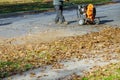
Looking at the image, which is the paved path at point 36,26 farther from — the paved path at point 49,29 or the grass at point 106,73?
the grass at point 106,73

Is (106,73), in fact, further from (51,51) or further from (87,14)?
(87,14)

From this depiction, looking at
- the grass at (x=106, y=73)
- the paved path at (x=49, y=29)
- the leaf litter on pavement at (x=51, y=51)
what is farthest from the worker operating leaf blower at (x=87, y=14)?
the grass at (x=106, y=73)

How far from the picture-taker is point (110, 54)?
12.6 m

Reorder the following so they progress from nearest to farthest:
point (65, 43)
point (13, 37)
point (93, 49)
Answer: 1. point (93, 49)
2. point (65, 43)
3. point (13, 37)

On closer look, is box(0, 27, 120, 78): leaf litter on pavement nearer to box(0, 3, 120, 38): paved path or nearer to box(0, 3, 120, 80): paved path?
box(0, 3, 120, 80): paved path

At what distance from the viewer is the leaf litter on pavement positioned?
11.4m

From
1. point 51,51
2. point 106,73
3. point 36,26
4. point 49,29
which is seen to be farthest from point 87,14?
point 106,73

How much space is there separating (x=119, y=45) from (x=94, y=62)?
106 inches

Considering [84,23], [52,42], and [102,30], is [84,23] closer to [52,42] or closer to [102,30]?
[102,30]

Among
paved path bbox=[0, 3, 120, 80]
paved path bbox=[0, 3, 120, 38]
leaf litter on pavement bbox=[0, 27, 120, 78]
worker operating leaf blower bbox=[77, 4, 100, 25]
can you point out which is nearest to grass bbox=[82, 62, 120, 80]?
paved path bbox=[0, 3, 120, 80]

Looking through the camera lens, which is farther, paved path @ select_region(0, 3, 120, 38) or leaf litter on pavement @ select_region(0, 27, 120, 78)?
paved path @ select_region(0, 3, 120, 38)

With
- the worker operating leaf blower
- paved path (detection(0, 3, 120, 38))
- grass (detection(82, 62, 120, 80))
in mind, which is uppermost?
grass (detection(82, 62, 120, 80))

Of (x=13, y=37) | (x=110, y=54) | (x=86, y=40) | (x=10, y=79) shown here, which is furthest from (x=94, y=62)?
(x=13, y=37)

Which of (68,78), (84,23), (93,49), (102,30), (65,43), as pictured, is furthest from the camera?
(84,23)
